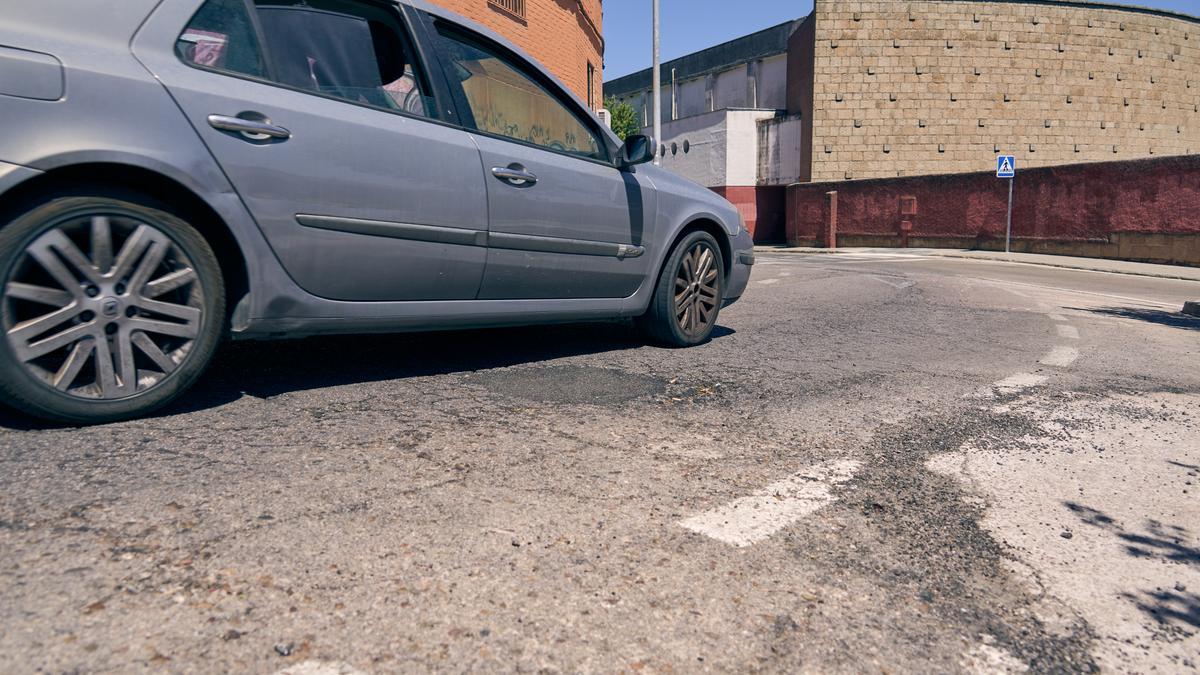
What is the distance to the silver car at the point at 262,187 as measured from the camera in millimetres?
2691

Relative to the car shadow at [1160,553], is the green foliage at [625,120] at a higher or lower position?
higher

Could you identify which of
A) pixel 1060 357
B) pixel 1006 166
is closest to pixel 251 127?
pixel 1060 357

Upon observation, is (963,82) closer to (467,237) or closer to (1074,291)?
(1074,291)

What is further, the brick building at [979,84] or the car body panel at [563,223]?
the brick building at [979,84]

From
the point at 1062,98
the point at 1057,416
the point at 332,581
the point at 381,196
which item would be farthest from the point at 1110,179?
the point at 332,581

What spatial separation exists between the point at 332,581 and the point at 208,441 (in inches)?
46.4

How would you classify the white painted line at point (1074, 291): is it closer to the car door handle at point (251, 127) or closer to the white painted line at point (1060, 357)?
the white painted line at point (1060, 357)

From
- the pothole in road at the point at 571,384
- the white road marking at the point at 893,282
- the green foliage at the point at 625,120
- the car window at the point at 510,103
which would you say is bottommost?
the white road marking at the point at 893,282

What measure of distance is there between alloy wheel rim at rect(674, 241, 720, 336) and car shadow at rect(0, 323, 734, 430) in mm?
316

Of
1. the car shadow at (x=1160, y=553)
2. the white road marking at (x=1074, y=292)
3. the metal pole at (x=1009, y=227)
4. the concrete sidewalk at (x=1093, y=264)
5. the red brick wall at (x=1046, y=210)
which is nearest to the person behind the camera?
the car shadow at (x=1160, y=553)

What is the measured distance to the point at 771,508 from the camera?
2.45 meters

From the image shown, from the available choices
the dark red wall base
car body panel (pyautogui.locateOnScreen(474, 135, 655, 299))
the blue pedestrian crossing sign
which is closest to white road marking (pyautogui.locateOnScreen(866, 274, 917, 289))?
car body panel (pyautogui.locateOnScreen(474, 135, 655, 299))

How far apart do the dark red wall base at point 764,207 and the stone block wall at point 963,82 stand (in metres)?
3.91

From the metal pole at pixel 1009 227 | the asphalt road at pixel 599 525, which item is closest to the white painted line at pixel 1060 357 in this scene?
the asphalt road at pixel 599 525
